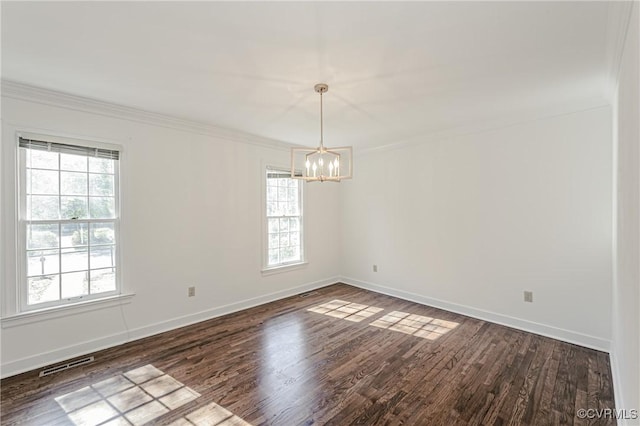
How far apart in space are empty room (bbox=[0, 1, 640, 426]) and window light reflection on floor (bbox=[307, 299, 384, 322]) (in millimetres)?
47

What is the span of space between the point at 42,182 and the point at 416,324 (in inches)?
172

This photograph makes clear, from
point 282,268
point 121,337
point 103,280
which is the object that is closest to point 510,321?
point 282,268

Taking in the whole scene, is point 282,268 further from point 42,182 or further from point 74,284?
point 42,182

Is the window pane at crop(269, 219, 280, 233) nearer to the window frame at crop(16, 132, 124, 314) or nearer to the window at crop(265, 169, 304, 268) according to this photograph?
the window at crop(265, 169, 304, 268)

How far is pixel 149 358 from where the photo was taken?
9.30 ft

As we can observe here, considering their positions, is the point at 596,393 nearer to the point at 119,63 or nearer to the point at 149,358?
the point at 149,358

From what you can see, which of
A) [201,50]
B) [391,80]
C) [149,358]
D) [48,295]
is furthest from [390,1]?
[48,295]

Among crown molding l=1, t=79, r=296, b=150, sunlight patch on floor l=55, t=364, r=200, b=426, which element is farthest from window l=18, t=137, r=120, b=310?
sunlight patch on floor l=55, t=364, r=200, b=426

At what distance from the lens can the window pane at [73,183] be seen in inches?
112

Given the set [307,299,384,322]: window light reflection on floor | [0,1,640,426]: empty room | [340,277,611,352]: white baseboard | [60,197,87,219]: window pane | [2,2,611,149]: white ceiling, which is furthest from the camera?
[307,299,384,322]: window light reflection on floor

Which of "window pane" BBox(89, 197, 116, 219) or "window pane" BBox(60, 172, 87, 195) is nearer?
"window pane" BBox(60, 172, 87, 195)

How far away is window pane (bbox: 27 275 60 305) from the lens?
269cm

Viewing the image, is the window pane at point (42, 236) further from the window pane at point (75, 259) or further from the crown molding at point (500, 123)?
the crown molding at point (500, 123)

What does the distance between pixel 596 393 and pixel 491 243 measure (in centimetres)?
177
